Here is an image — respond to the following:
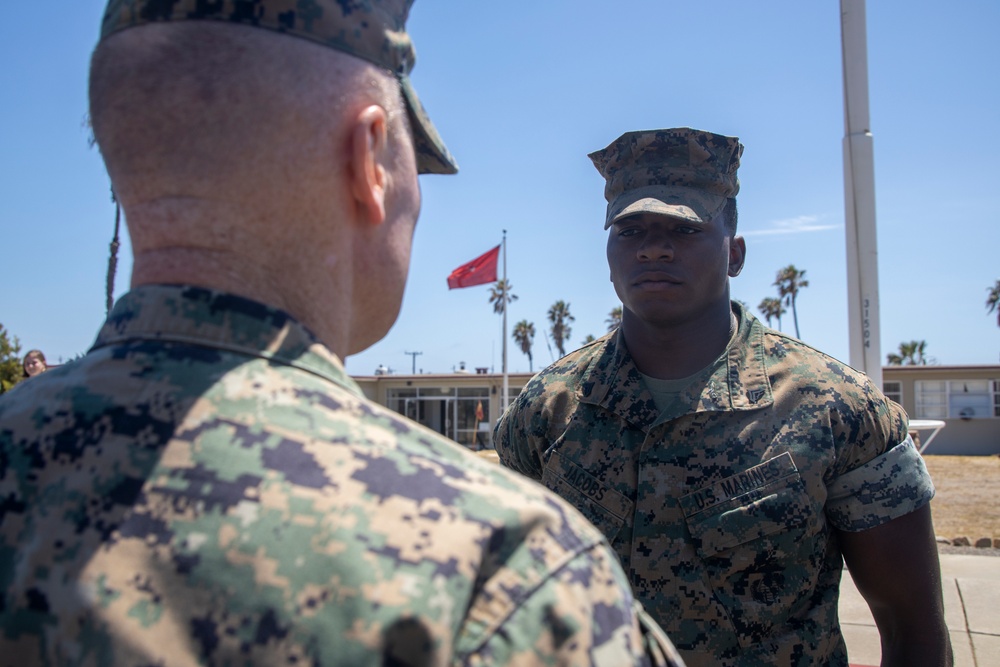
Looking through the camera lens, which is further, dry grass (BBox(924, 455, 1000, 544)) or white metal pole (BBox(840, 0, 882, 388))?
dry grass (BBox(924, 455, 1000, 544))

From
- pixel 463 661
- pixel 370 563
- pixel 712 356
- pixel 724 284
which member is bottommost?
pixel 463 661

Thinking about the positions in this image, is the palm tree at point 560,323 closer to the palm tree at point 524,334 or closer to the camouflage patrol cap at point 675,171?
the palm tree at point 524,334

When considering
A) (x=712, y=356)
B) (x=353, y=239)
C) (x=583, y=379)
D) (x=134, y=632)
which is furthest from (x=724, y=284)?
(x=134, y=632)

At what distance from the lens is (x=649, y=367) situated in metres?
2.73

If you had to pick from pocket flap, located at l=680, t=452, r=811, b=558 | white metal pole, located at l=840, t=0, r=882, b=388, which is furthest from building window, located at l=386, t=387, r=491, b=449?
pocket flap, located at l=680, t=452, r=811, b=558

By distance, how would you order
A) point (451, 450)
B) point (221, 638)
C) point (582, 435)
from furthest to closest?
point (582, 435)
point (451, 450)
point (221, 638)

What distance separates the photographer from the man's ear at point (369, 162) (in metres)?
1.07

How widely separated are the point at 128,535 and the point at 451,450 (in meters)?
0.39

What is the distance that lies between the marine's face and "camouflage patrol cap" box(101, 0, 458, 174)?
1.48 metres

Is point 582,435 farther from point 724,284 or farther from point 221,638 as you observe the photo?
point 221,638

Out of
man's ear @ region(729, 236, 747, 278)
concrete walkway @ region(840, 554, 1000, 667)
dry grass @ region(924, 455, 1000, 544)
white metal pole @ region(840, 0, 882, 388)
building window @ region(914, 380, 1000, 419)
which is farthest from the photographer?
building window @ region(914, 380, 1000, 419)

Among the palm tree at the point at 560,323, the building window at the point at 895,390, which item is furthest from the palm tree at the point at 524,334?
the building window at the point at 895,390

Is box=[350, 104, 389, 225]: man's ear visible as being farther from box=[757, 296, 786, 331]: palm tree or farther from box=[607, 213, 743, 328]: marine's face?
box=[757, 296, 786, 331]: palm tree

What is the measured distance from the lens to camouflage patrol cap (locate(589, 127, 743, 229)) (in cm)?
261
